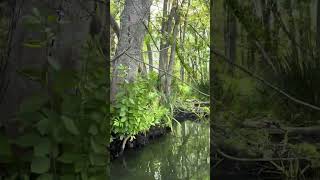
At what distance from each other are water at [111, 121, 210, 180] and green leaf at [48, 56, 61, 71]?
115 inches

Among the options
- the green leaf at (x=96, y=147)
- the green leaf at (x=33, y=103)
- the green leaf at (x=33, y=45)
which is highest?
the green leaf at (x=33, y=45)

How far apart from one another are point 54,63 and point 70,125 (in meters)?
0.12

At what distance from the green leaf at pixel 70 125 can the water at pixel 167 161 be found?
2.87 meters

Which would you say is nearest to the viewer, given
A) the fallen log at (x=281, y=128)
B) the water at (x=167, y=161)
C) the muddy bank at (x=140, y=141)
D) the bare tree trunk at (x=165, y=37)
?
the fallen log at (x=281, y=128)

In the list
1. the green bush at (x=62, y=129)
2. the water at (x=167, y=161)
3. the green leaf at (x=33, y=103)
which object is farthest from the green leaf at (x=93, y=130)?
the water at (x=167, y=161)

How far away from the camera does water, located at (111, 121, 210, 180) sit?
359 cm

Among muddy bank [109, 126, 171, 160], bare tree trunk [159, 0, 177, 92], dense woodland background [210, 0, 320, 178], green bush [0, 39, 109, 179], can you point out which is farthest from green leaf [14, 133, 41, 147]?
bare tree trunk [159, 0, 177, 92]

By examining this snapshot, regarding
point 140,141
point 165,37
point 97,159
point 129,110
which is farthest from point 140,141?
point 97,159

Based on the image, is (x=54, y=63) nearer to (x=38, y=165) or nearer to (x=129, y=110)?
(x=38, y=165)

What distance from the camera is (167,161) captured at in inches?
164

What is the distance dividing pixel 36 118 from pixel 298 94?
0.66 meters

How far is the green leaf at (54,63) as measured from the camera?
0.67m

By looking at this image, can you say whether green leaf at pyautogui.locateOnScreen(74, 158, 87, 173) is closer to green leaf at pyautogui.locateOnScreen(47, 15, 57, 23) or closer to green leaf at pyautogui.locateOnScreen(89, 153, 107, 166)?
green leaf at pyautogui.locateOnScreen(89, 153, 107, 166)

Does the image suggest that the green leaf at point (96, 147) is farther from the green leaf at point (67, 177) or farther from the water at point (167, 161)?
the water at point (167, 161)
